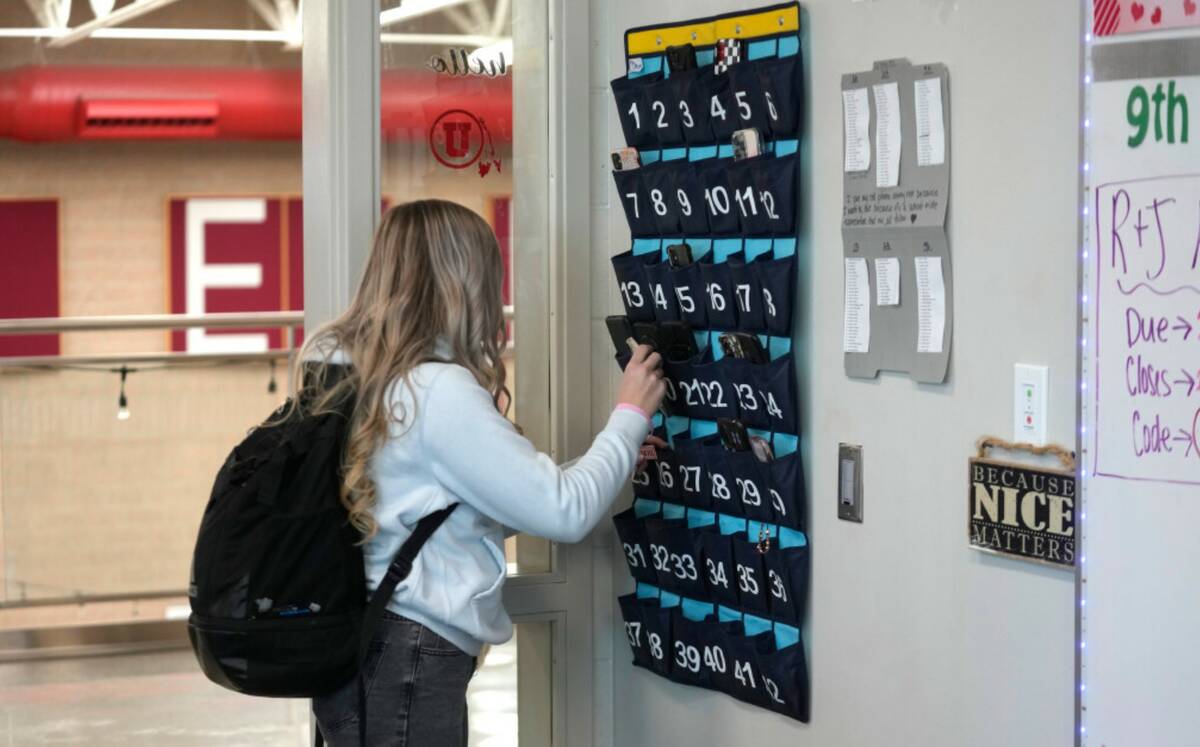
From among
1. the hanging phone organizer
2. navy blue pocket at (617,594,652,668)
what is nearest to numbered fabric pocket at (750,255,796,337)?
the hanging phone organizer

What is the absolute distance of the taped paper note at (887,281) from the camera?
7.45 feet

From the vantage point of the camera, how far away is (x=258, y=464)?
2199mm

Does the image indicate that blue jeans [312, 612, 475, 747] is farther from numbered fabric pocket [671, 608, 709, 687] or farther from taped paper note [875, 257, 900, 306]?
taped paper note [875, 257, 900, 306]

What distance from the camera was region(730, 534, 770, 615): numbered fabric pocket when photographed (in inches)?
102

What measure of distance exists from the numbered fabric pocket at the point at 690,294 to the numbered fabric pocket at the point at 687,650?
0.56 meters

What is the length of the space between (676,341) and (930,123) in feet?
2.31

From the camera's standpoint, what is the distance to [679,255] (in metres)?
2.70

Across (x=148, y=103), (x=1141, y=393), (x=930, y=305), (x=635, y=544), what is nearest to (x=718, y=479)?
(x=635, y=544)

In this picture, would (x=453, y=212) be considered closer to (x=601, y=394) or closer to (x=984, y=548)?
(x=601, y=394)

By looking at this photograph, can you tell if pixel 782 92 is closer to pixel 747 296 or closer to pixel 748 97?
pixel 748 97

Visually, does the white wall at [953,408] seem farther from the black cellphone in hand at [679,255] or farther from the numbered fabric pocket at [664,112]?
the black cellphone in hand at [679,255]

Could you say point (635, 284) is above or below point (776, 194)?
below

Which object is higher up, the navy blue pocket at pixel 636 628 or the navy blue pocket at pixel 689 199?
the navy blue pocket at pixel 689 199

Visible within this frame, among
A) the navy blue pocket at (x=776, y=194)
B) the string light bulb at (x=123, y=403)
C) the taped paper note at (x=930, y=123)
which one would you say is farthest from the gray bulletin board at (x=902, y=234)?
the string light bulb at (x=123, y=403)
